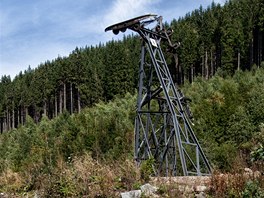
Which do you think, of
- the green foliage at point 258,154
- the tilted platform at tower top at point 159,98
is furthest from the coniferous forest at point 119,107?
the tilted platform at tower top at point 159,98

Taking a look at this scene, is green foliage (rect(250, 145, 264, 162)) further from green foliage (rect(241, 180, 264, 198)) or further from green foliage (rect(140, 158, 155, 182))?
green foliage (rect(140, 158, 155, 182))

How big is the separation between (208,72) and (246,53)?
10890 millimetres

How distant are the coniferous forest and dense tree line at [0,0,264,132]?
0.16 m

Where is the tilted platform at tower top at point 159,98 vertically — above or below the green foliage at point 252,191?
above

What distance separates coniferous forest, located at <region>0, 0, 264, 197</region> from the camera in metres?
7.26

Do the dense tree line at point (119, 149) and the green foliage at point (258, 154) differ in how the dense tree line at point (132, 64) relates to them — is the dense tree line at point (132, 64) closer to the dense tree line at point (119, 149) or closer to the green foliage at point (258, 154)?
the dense tree line at point (119, 149)

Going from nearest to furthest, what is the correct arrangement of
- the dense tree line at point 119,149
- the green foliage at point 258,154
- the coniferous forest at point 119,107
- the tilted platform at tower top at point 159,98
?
the green foliage at point 258,154, the dense tree line at point 119,149, the coniferous forest at point 119,107, the tilted platform at tower top at point 159,98

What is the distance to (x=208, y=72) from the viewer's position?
57375 mm

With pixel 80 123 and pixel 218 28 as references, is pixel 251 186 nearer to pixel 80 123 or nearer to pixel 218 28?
pixel 80 123

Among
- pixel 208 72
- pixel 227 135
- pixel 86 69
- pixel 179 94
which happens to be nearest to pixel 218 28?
pixel 208 72

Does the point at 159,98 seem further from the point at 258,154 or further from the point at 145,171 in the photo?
the point at 258,154

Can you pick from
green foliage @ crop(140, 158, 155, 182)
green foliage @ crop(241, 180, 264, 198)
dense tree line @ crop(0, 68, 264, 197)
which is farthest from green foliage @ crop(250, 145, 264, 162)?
green foliage @ crop(140, 158, 155, 182)

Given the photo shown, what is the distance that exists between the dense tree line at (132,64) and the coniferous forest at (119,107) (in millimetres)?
157

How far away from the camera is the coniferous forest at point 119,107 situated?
7258mm
